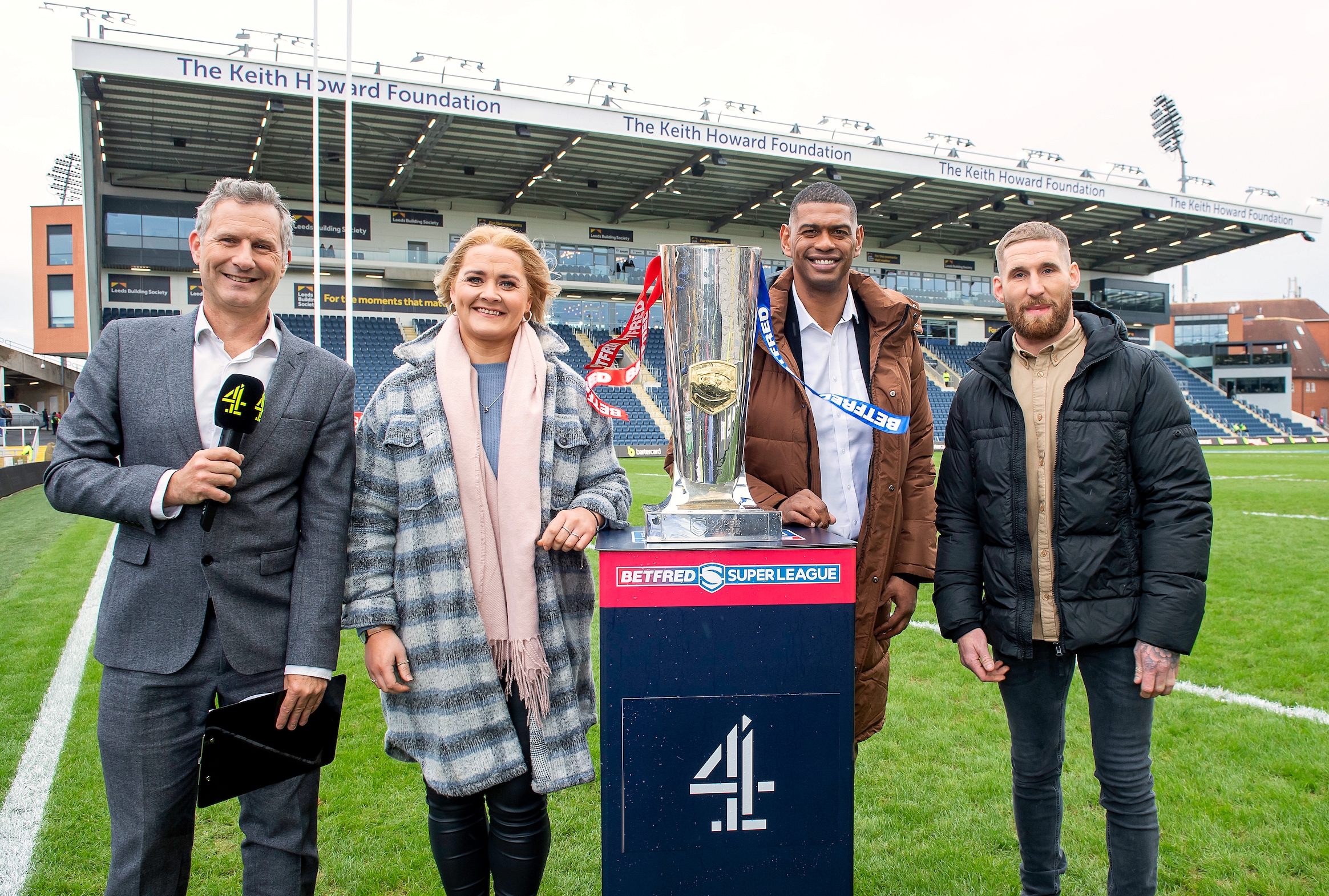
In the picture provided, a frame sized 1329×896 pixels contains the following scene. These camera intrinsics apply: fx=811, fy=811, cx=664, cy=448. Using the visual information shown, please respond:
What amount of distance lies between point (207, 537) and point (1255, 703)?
4.22 meters

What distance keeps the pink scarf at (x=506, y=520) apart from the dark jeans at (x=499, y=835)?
0.37 ft

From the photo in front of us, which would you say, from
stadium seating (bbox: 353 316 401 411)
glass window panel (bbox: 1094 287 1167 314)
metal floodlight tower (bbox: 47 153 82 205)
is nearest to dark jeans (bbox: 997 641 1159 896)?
stadium seating (bbox: 353 316 401 411)

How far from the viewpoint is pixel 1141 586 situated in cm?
178

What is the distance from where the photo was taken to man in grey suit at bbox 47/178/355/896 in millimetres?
1570

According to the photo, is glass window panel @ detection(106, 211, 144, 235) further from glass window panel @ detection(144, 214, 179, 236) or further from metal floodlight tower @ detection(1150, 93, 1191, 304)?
metal floodlight tower @ detection(1150, 93, 1191, 304)

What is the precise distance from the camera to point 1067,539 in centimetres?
182

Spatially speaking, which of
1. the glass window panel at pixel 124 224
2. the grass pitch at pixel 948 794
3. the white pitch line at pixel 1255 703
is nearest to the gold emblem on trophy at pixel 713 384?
the grass pitch at pixel 948 794

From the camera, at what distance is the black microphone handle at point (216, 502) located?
1.50 metres

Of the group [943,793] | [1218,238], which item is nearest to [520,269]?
[943,793]

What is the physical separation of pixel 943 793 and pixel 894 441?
62.9 inches

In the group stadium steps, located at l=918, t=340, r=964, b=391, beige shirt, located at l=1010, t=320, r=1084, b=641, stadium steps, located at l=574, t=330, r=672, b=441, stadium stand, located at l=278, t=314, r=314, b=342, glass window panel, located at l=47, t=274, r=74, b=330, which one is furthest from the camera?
glass window panel, located at l=47, t=274, r=74, b=330

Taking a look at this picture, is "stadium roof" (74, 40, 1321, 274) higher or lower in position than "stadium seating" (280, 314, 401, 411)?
higher

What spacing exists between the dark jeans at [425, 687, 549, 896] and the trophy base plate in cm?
57

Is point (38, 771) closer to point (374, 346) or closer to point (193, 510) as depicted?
point (193, 510)
